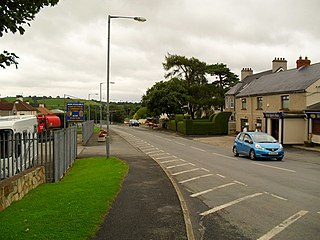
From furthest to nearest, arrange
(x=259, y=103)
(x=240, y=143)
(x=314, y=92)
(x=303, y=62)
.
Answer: (x=259, y=103) → (x=303, y=62) → (x=314, y=92) → (x=240, y=143)

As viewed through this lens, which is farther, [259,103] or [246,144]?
[259,103]

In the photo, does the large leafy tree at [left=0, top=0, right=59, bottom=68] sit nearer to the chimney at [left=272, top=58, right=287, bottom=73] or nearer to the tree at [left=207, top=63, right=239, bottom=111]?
the chimney at [left=272, top=58, right=287, bottom=73]

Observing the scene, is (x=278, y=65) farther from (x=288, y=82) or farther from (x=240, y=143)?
(x=240, y=143)

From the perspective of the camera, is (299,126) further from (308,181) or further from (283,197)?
(283,197)

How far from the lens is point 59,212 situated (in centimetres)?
745

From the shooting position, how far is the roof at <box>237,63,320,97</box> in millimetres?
33550

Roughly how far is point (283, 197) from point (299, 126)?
24866 millimetres

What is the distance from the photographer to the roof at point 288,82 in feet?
110

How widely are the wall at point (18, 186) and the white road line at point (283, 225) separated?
5.41 metres

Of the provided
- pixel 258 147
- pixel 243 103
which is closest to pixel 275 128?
pixel 243 103

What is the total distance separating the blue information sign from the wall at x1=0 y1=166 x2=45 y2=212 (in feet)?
69.2

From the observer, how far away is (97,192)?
968cm

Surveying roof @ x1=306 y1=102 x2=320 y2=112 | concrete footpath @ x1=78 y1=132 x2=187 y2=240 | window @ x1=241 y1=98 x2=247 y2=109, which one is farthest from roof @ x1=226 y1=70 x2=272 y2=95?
concrete footpath @ x1=78 y1=132 x2=187 y2=240

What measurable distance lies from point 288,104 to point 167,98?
29.3 m
